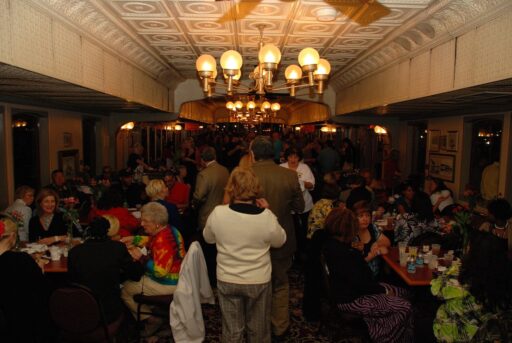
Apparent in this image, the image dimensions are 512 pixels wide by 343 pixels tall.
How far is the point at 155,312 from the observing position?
4.03 metres

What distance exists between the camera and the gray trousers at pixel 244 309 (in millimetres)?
3163

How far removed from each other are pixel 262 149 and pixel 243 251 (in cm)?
128

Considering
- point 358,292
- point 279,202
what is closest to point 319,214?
→ point 279,202

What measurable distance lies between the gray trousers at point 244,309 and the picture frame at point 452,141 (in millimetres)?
6526

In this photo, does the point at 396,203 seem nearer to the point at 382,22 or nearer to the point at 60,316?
the point at 382,22

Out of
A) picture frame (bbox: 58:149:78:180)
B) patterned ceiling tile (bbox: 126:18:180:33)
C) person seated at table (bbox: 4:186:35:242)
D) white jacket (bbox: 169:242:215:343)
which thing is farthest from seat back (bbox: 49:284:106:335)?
picture frame (bbox: 58:149:78:180)

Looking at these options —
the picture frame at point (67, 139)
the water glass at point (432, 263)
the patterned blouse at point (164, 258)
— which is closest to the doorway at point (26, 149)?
the picture frame at point (67, 139)

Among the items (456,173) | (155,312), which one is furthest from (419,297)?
(456,173)

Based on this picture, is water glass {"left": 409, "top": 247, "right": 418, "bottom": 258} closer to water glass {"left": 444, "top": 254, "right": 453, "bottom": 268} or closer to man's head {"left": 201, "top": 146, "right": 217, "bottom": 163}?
water glass {"left": 444, "top": 254, "right": 453, "bottom": 268}

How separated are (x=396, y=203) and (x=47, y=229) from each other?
16.1 ft

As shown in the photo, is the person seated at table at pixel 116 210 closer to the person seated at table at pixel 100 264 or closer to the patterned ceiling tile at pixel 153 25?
the person seated at table at pixel 100 264

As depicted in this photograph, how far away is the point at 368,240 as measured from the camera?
4406 millimetres

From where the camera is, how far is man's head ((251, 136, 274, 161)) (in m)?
4.04

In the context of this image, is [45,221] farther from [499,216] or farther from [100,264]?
[499,216]
